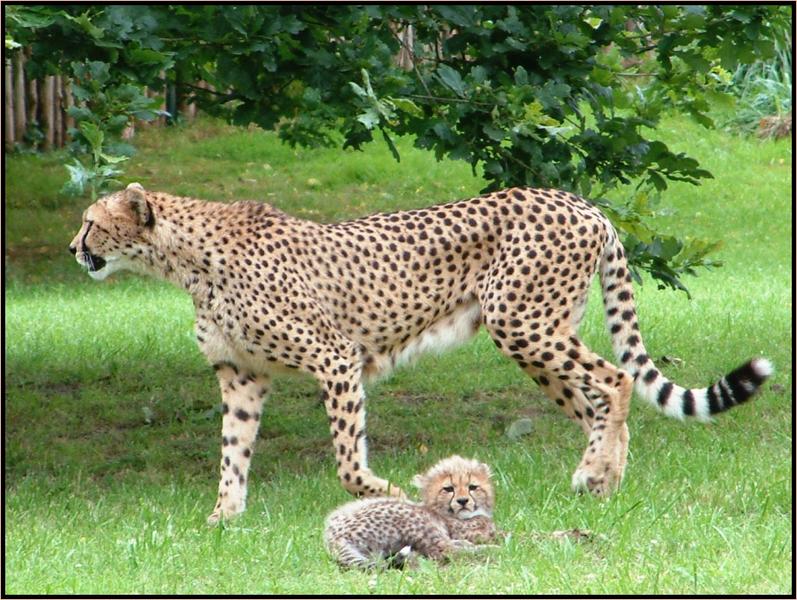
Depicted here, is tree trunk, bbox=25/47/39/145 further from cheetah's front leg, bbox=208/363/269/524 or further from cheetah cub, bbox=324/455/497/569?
cheetah cub, bbox=324/455/497/569

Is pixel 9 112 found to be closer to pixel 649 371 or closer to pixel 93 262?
pixel 93 262

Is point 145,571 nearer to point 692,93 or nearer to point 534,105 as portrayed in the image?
point 534,105

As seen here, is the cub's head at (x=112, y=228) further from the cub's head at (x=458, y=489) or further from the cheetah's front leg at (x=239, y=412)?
the cub's head at (x=458, y=489)

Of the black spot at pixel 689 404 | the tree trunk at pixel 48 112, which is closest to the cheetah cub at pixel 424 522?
the black spot at pixel 689 404

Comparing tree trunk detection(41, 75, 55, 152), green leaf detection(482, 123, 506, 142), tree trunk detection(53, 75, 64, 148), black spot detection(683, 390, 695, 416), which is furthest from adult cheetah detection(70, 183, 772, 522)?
tree trunk detection(53, 75, 64, 148)

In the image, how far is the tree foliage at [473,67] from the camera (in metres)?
5.45

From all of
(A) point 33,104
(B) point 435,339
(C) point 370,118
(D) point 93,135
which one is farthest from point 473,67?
(A) point 33,104

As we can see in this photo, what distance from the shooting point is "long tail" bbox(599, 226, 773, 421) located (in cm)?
523

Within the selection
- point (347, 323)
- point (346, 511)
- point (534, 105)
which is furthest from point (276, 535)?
point (534, 105)

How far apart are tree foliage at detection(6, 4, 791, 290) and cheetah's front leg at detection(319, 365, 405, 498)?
3.58ft

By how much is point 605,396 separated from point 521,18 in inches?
71.5

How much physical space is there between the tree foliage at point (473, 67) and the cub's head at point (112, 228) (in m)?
0.54

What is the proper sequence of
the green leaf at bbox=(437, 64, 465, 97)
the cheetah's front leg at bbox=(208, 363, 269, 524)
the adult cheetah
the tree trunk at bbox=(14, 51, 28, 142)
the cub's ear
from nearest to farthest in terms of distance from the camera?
the adult cheetah < the cub's ear < the cheetah's front leg at bbox=(208, 363, 269, 524) < the green leaf at bbox=(437, 64, 465, 97) < the tree trunk at bbox=(14, 51, 28, 142)

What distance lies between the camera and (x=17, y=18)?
514 centimetres
